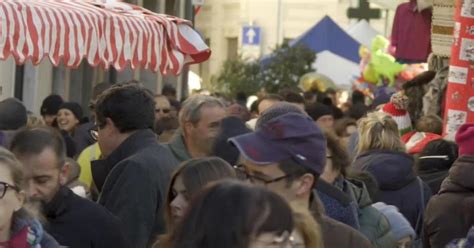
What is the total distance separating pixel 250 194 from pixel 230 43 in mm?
58856

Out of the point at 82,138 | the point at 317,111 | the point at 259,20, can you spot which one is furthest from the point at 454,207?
the point at 259,20

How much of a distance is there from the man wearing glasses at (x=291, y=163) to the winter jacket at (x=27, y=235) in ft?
2.59

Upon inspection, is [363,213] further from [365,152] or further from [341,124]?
[341,124]

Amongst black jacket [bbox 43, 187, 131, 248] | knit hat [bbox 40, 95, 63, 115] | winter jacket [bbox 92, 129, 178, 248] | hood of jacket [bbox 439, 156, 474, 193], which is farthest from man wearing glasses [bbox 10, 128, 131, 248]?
knit hat [bbox 40, 95, 63, 115]

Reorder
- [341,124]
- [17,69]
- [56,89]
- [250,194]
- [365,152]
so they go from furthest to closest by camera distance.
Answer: [56,89], [17,69], [341,124], [365,152], [250,194]

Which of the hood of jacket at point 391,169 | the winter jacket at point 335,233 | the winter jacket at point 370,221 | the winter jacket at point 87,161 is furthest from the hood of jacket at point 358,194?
the winter jacket at point 87,161

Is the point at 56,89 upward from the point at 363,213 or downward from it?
downward

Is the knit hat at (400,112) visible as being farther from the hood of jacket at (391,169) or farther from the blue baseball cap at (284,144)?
the blue baseball cap at (284,144)

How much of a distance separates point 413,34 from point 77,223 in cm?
1096

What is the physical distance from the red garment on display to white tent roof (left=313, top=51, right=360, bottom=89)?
71.9 ft

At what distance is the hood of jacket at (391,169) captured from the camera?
402 inches

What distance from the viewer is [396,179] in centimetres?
1022

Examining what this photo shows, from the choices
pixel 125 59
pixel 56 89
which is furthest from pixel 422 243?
pixel 56 89

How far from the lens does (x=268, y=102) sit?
1638 centimetres
